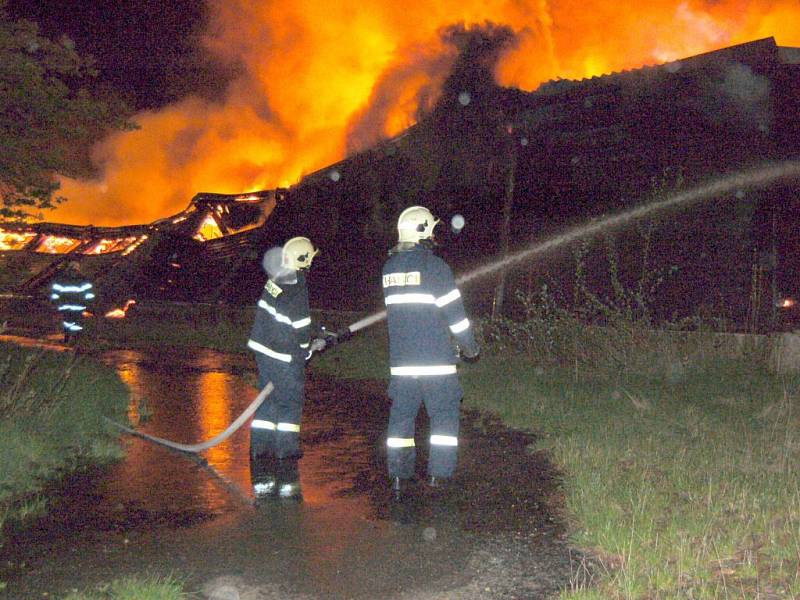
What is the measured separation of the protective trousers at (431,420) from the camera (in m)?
5.55

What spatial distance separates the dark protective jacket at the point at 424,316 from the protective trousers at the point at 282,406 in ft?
A: 3.85

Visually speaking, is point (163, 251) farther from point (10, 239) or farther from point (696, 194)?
point (696, 194)

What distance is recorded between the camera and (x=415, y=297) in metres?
5.65

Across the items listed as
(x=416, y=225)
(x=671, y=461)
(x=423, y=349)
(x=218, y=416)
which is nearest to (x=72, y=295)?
(x=218, y=416)

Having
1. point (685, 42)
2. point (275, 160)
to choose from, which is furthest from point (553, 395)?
point (275, 160)

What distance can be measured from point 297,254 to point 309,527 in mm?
2492

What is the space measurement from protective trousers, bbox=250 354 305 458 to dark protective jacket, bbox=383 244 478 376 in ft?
3.85

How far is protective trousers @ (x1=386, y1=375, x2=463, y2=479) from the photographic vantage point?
219 inches

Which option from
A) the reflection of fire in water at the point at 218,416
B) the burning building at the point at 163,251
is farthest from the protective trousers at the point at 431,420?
the burning building at the point at 163,251

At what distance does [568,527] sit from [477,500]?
0.77m

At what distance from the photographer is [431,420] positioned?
18.3 feet

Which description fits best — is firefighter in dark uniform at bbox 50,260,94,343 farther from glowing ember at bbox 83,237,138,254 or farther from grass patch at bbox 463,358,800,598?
glowing ember at bbox 83,237,138,254

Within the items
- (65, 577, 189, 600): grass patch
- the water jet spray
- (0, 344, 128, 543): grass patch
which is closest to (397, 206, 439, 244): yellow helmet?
(65, 577, 189, 600): grass patch

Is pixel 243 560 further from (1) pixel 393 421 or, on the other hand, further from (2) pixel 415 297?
(2) pixel 415 297
